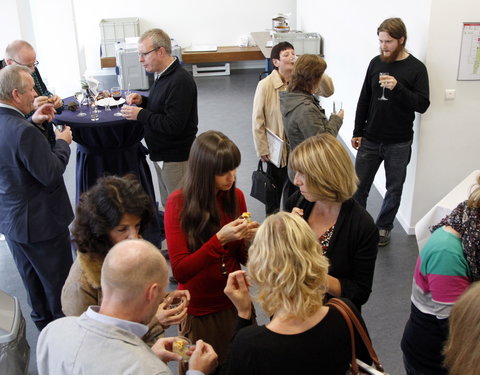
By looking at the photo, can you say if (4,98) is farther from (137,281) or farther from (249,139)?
(249,139)

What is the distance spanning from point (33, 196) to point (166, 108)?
1.16m

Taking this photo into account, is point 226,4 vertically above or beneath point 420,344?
above

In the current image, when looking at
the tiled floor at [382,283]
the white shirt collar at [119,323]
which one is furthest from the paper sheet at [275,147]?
the white shirt collar at [119,323]

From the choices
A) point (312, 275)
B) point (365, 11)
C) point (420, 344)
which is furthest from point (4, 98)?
point (365, 11)

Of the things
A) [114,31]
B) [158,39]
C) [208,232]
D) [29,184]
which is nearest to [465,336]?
[208,232]

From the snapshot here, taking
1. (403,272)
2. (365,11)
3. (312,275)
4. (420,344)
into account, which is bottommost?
(403,272)

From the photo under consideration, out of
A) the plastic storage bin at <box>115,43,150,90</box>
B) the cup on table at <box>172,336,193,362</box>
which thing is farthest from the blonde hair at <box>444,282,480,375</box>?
the plastic storage bin at <box>115,43,150,90</box>

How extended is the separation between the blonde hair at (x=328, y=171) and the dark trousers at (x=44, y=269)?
1794 mm

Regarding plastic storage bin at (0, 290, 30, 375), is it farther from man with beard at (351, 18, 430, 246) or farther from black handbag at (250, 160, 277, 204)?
man with beard at (351, 18, 430, 246)

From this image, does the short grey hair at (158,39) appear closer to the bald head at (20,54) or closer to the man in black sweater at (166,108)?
the man in black sweater at (166,108)

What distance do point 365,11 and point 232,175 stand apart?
12.9 ft

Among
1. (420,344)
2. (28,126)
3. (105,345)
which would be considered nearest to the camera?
(105,345)

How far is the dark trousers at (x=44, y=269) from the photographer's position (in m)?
3.24

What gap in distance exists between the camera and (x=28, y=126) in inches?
114
